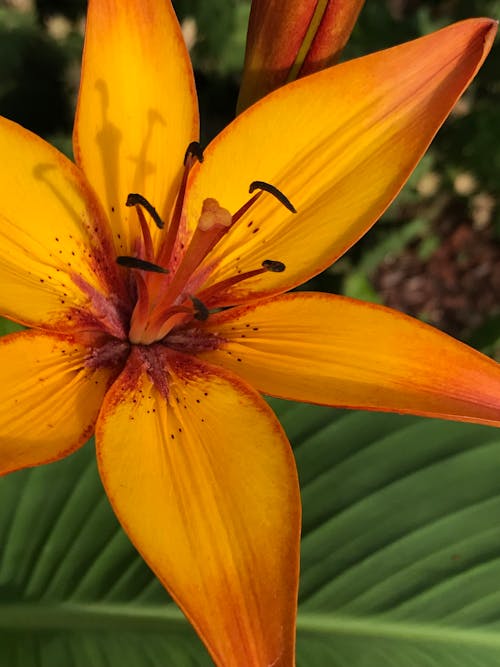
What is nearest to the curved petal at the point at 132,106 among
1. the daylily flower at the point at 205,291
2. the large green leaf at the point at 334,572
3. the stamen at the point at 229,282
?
the daylily flower at the point at 205,291

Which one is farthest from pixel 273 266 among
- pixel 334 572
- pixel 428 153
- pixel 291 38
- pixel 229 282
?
pixel 428 153

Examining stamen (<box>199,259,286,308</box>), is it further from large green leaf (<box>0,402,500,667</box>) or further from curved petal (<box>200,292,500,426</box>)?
large green leaf (<box>0,402,500,667</box>)

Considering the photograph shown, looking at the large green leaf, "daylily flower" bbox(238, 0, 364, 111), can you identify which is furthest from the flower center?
the large green leaf

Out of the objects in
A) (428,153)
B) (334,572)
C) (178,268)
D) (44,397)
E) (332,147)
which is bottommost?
(334,572)

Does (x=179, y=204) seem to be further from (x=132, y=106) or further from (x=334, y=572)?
(x=334, y=572)

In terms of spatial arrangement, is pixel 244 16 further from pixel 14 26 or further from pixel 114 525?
pixel 114 525

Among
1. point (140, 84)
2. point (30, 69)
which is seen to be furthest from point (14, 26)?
point (140, 84)
